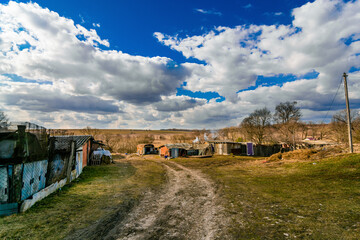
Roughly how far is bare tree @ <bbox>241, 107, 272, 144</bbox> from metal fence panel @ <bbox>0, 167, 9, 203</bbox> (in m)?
45.2

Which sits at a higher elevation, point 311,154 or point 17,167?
point 17,167

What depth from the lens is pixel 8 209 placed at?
7.16 meters

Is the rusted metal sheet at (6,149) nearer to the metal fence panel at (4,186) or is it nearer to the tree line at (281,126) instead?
the metal fence panel at (4,186)

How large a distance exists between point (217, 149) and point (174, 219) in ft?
111

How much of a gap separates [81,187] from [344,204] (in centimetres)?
1479

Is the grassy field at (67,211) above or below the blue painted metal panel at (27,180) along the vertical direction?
below

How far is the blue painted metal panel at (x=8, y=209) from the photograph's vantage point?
7070 mm

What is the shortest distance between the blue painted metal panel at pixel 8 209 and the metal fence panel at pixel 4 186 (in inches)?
8.4

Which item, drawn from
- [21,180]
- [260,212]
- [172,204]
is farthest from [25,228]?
[260,212]

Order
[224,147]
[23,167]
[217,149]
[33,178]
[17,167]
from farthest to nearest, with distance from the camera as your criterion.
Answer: [217,149], [224,147], [33,178], [23,167], [17,167]

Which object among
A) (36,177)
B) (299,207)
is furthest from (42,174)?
(299,207)

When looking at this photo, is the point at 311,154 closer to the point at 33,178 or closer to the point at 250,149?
the point at 250,149

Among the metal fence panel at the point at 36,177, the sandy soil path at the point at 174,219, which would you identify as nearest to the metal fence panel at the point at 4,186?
the metal fence panel at the point at 36,177

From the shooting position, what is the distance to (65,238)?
5.67 metres
